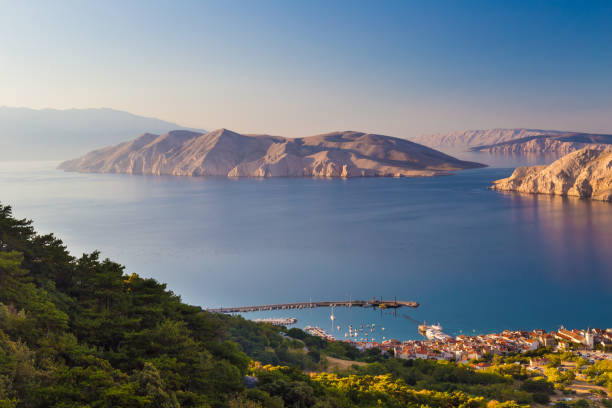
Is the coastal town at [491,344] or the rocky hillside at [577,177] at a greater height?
the rocky hillside at [577,177]

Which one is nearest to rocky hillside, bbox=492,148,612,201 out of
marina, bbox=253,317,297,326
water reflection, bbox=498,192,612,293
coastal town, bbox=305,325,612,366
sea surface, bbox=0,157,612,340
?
water reflection, bbox=498,192,612,293

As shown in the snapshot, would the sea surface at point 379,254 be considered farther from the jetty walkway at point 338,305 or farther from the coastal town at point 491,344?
the coastal town at point 491,344

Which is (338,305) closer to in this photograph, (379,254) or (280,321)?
(280,321)

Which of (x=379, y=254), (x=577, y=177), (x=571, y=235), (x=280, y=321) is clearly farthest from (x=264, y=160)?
(x=280, y=321)

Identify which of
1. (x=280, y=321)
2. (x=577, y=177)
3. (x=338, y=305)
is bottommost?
(x=280, y=321)

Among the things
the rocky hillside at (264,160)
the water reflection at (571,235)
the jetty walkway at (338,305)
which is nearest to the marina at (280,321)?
the jetty walkway at (338,305)

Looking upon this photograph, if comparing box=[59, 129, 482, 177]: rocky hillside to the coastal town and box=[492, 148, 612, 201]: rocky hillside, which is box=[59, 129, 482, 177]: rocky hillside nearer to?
box=[492, 148, 612, 201]: rocky hillside
